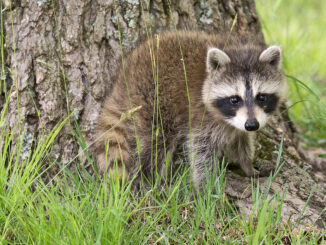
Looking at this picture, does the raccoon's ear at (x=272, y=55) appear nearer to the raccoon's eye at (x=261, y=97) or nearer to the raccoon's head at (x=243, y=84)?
the raccoon's head at (x=243, y=84)

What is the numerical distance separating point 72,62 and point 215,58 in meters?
1.13

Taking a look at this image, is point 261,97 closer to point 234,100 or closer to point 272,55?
point 234,100

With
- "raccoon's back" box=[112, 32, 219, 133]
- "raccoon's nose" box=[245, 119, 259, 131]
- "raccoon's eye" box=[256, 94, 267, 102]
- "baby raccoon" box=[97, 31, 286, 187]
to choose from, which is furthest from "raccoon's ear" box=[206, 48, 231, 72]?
"raccoon's nose" box=[245, 119, 259, 131]

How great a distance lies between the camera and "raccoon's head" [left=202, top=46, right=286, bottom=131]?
3365mm

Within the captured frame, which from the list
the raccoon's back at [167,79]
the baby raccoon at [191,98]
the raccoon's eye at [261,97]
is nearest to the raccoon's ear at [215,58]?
the baby raccoon at [191,98]

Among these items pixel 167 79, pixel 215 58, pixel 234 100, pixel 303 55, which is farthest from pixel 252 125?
pixel 303 55

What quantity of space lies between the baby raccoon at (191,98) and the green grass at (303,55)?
1.29ft

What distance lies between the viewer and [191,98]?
370cm

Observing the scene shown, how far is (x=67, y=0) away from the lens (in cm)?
347

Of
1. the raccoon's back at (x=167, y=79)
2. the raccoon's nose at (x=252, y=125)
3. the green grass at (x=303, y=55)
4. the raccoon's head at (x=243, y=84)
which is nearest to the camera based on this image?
the raccoon's nose at (x=252, y=125)

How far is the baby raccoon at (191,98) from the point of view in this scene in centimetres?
347

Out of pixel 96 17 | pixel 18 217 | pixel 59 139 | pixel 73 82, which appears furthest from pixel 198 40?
pixel 18 217

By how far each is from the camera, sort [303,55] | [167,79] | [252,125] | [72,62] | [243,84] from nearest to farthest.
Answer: [252,125] → [243,84] → [72,62] → [167,79] → [303,55]

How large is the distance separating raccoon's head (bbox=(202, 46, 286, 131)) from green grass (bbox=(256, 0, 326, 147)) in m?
0.20
